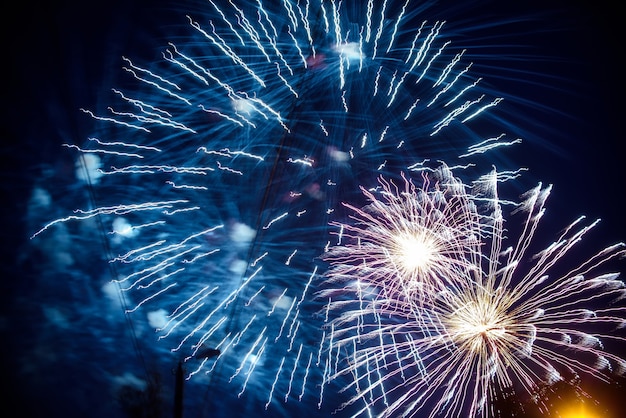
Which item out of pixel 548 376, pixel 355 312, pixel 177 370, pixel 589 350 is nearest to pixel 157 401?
pixel 177 370

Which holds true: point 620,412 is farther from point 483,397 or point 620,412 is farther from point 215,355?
point 215,355

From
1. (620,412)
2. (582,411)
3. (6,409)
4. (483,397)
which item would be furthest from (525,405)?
(6,409)

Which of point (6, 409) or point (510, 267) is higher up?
point (6, 409)

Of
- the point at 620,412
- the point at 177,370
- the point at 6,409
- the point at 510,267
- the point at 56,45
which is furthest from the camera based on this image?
the point at 6,409

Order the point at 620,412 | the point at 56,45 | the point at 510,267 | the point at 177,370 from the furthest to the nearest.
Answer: the point at 620,412
the point at 177,370
the point at 510,267
the point at 56,45


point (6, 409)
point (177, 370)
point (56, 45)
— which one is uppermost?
point (56, 45)

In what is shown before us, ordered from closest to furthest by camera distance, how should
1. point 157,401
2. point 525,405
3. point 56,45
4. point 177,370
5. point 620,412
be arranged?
point 56,45, point 177,370, point 620,412, point 525,405, point 157,401

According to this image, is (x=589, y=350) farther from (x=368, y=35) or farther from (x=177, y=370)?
(x=177, y=370)

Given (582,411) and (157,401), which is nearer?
(582,411)

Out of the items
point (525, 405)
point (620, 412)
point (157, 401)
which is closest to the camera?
point (620, 412)
